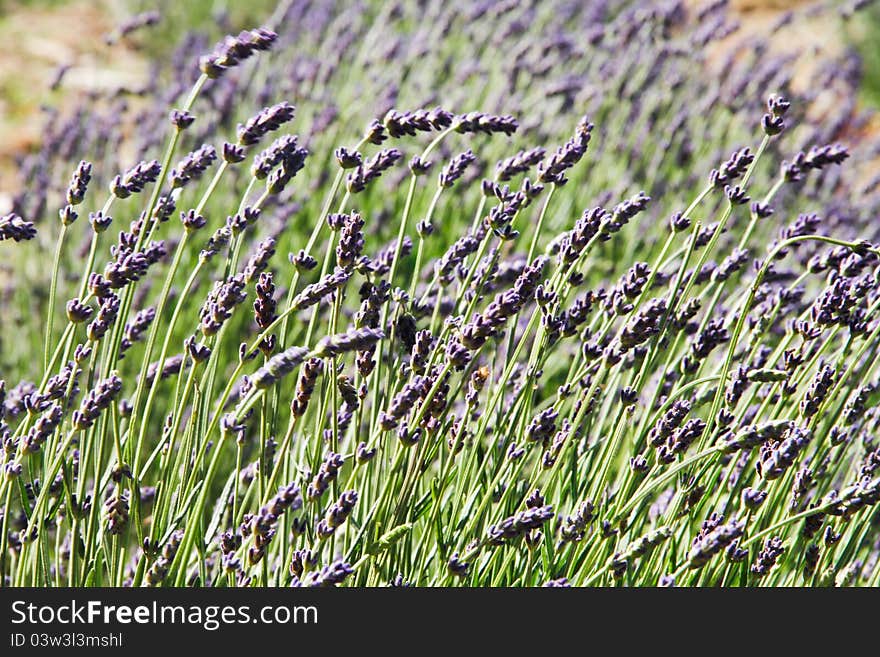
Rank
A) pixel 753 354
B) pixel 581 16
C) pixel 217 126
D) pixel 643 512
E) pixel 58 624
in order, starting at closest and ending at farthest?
pixel 58 624
pixel 643 512
pixel 753 354
pixel 217 126
pixel 581 16

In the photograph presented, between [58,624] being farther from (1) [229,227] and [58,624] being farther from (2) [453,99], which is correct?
(2) [453,99]

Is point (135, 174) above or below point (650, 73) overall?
below

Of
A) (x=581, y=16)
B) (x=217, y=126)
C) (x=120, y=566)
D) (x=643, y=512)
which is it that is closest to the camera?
(x=120, y=566)

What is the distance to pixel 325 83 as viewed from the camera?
141 inches

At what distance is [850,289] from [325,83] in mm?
2357

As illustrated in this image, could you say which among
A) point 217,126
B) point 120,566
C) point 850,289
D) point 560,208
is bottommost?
point 120,566

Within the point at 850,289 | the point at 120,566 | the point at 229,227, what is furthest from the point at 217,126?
the point at 850,289

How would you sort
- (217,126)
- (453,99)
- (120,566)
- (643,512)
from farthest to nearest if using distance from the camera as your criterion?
(453,99) < (217,126) < (643,512) < (120,566)

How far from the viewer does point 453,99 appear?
3.78 m

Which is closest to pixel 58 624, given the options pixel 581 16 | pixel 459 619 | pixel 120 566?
pixel 120 566

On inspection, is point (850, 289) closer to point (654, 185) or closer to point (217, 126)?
point (654, 185)

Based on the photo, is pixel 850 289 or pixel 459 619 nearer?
pixel 459 619

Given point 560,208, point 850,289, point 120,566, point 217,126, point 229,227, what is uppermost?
point 217,126

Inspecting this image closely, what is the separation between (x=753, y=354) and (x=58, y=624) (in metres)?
1.29
